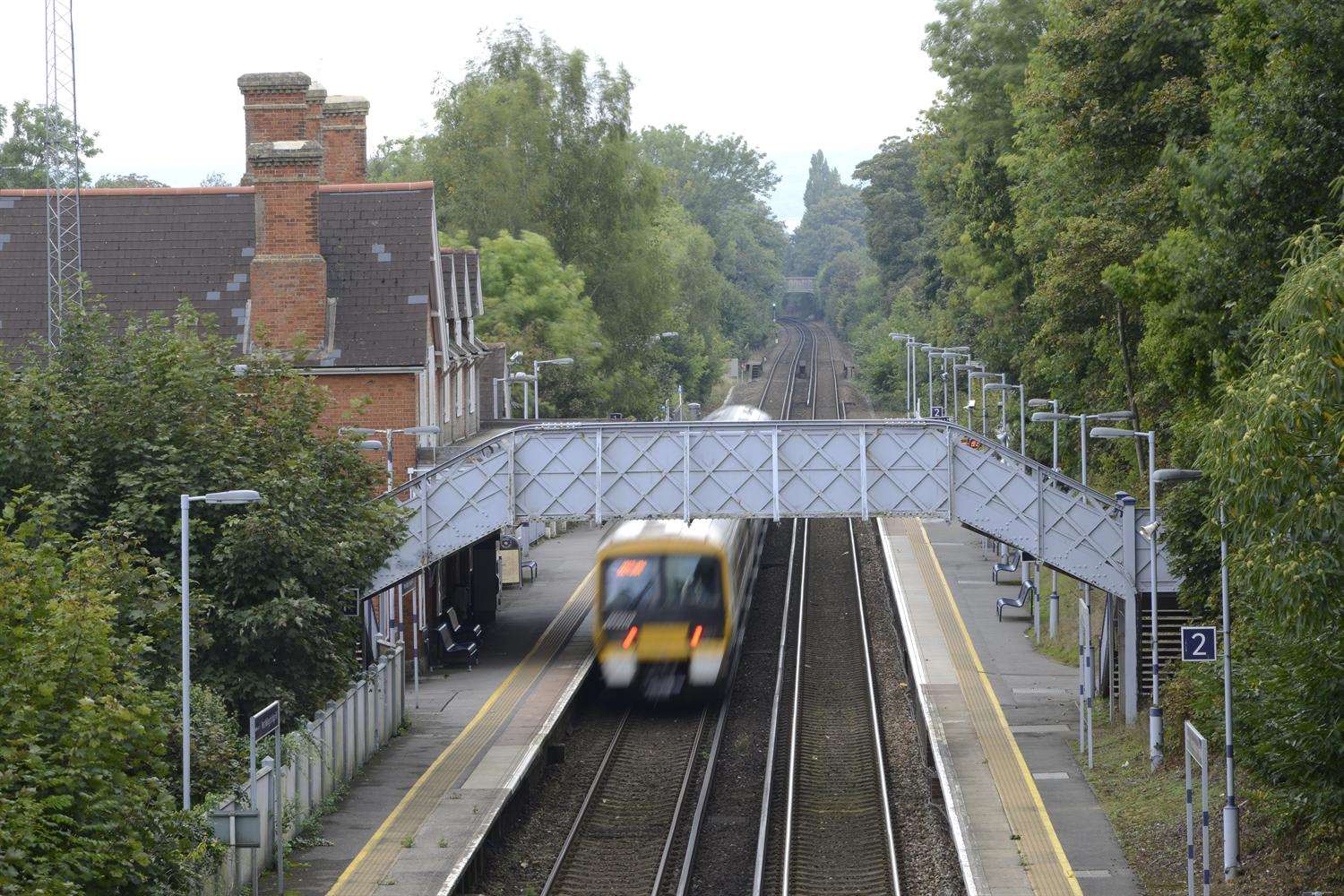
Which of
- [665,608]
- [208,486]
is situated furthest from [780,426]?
[208,486]

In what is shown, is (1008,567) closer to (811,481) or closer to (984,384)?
(984,384)

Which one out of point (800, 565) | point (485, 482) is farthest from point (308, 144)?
point (800, 565)

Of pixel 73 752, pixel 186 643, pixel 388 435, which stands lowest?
pixel 73 752

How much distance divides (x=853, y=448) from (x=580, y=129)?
39.1 m

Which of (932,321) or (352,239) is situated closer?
(352,239)

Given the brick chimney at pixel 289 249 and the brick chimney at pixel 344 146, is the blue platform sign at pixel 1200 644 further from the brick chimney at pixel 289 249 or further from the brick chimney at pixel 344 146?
the brick chimney at pixel 344 146

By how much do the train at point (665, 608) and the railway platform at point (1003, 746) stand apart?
161 inches

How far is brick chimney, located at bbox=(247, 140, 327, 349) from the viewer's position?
36.2 m

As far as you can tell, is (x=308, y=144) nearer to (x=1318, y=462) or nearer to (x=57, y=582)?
(x=57, y=582)

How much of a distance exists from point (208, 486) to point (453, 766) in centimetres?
639

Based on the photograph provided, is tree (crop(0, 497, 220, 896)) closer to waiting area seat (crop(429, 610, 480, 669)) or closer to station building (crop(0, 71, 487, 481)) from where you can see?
waiting area seat (crop(429, 610, 480, 669))

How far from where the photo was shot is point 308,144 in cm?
3616

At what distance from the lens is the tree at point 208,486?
21.2m

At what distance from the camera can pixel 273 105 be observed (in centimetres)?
3659
